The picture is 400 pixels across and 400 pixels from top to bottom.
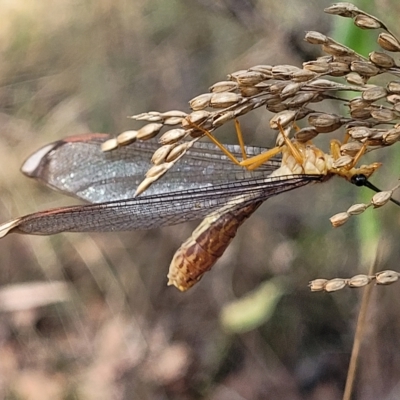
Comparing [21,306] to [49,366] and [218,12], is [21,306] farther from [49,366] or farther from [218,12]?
[218,12]

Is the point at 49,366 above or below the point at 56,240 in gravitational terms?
below

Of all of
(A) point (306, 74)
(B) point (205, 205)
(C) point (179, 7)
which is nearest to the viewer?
(A) point (306, 74)

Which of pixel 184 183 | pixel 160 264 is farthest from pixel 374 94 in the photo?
pixel 160 264

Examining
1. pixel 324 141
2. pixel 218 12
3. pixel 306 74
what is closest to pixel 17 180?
pixel 218 12

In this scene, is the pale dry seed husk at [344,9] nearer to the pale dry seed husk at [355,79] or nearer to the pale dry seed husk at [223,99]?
the pale dry seed husk at [355,79]

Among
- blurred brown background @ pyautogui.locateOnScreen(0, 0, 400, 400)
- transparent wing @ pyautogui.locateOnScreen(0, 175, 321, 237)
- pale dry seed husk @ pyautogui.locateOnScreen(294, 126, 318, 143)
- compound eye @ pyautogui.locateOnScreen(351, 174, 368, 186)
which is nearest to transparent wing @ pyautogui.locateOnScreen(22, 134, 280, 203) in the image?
transparent wing @ pyautogui.locateOnScreen(0, 175, 321, 237)

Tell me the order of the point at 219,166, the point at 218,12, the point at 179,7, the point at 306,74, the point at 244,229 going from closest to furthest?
1. the point at 306,74
2. the point at 219,166
3. the point at 218,12
4. the point at 244,229
5. the point at 179,7

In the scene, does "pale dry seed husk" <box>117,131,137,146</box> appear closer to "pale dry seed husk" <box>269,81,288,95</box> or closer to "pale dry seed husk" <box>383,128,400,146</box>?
"pale dry seed husk" <box>269,81,288,95</box>

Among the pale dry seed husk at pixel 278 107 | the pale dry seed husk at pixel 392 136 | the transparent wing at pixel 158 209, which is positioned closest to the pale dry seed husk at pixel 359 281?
the pale dry seed husk at pixel 392 136
